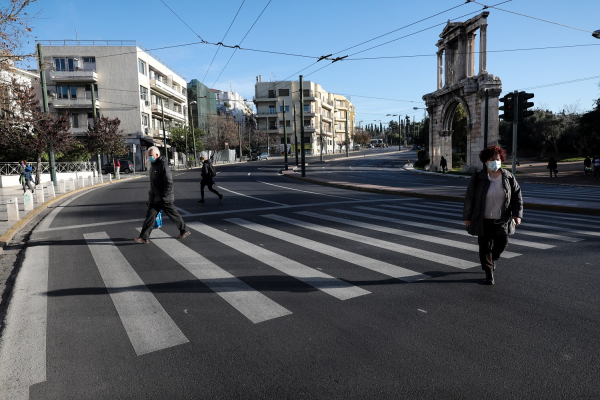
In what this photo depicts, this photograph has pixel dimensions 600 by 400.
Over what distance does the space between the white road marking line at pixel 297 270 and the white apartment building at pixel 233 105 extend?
87.7m

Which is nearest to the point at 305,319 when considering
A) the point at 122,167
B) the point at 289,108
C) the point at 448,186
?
the point at 448,186

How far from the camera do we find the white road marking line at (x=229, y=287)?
4.28m

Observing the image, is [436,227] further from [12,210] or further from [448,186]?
[448,186]

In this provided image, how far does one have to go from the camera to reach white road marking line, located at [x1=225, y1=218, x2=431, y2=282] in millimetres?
5434

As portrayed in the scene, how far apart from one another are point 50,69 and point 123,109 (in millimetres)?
8650

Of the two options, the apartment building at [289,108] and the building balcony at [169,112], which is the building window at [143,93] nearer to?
the building balcony at [169,112]

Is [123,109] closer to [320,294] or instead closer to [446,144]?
[446,144]

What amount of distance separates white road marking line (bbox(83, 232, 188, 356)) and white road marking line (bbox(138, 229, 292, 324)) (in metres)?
0.70

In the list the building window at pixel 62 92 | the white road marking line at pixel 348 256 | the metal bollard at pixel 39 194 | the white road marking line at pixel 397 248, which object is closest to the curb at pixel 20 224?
the metal bollard at pixel 39 194

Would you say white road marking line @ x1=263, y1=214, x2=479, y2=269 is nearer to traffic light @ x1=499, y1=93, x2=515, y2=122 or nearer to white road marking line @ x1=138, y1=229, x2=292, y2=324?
white road marking line @ x1=138, y1=229, x2=292, y2=324

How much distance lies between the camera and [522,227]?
8.67 meters

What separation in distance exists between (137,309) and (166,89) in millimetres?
57500

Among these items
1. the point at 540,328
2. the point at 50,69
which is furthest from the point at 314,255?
the point at 50,69

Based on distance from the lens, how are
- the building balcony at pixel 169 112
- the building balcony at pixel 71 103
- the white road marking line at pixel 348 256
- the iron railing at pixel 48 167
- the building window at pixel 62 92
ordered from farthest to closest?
the building balcony at pixel 169 112 → the building window at pixel 62 92 → the building balcony at pixel 71 103 → the iron railing at pixel 48 167 → the white road marking line at pixel 348 256
